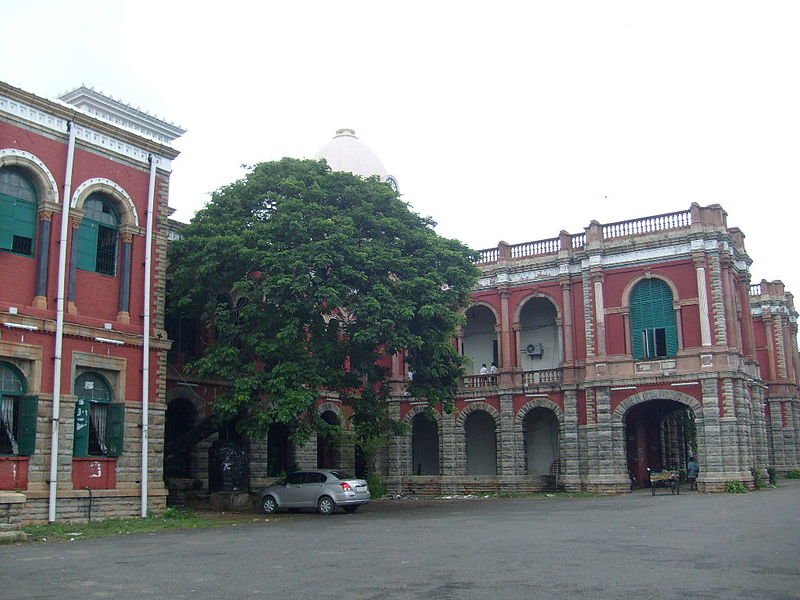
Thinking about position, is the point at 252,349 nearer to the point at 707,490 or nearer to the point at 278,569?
the point at 278,569

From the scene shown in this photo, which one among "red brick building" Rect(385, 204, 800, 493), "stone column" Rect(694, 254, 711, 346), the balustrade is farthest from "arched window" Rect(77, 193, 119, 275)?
"stone column" Rect(694, 254, 711, 346)

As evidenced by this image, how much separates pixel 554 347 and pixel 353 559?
28.5 m

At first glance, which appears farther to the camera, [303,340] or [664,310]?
[664,310]

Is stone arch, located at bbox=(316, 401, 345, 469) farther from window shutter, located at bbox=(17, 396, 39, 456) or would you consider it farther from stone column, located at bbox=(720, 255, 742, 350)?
window shutter, located at bbox=(17, 396, 39, 456)

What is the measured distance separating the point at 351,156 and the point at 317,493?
28.4m

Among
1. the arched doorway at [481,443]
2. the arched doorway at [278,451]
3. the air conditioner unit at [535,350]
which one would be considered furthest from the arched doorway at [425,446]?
the arched doorway at [278,451]

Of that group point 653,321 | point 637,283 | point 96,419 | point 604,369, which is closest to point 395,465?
point 604,369

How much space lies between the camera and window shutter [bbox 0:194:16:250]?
19.9 meters

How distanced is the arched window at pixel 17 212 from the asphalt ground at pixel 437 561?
25.7 ft

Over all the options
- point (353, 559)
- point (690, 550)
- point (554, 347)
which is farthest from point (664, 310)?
point (353, 559)

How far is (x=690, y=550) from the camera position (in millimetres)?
12867

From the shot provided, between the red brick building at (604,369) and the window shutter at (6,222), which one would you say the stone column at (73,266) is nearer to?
the window shutter at (6,222)

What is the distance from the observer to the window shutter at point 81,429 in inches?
826

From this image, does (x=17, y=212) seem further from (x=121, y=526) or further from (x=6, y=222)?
(x=121, y=526)
